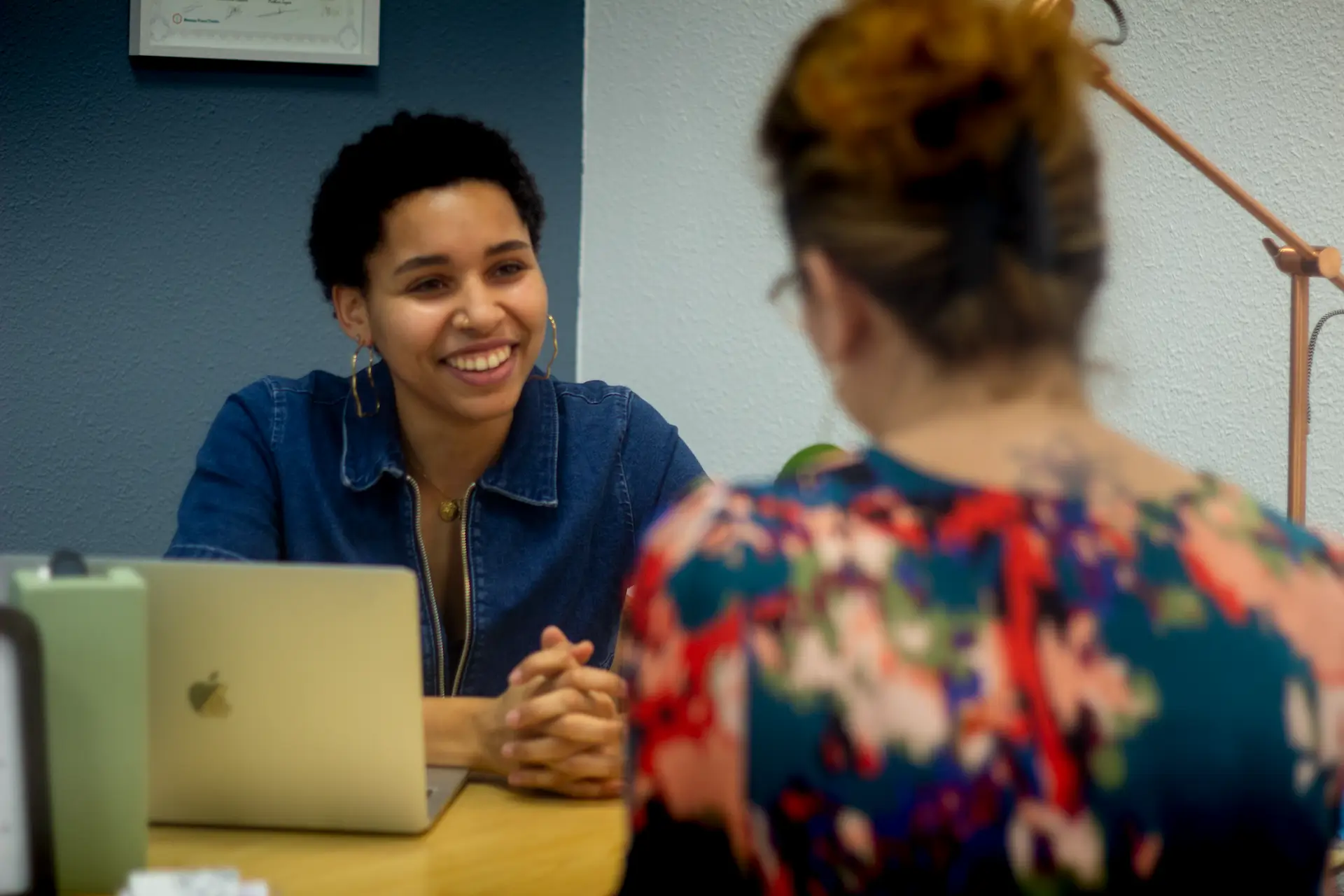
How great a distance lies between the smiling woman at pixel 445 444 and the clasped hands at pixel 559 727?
1.04 feet

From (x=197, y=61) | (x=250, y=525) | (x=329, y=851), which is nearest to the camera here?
(x=329, y=851)

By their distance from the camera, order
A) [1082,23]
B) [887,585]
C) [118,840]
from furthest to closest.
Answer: [1082,23] → [118,840] → [887,585]

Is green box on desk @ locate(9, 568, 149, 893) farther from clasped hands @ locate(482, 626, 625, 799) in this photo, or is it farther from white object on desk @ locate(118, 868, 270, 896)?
clasped hands @ locate(482, 626, 625, 799)

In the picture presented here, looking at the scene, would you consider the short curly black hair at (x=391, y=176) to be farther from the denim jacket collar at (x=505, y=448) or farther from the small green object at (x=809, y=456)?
the small green object at (x=809, y=456)

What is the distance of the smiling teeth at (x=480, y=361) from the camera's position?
1.68 m

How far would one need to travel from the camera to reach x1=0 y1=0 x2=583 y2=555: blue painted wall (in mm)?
2287

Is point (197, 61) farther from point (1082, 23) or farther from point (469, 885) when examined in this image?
point (469, 885)

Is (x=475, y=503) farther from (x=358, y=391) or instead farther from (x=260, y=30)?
(x=260, y=30)

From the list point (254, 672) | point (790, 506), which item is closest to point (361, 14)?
point (254, 672)

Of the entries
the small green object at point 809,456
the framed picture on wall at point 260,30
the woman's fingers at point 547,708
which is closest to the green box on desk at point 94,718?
the woman's fingers at point 547,708

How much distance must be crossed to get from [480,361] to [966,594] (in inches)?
42.3

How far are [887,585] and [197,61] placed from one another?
1.98 m

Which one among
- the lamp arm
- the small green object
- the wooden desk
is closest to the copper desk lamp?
the lamp arm

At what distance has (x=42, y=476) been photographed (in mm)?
2320
